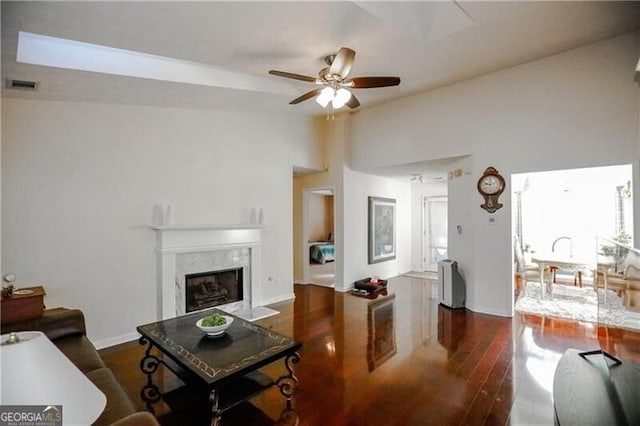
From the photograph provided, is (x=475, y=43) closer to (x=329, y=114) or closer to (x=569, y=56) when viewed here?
(x=569, y=56)

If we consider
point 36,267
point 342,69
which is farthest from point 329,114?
point 36,267

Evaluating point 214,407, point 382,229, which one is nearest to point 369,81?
point 214,407

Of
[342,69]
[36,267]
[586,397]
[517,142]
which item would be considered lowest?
[586,397]

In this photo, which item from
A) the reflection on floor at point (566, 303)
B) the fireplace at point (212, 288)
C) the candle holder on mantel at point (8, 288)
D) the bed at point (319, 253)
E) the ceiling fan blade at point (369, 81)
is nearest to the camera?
the candle holder on mantel at point (8, 288)

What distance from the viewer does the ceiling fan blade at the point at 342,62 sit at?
102 inches

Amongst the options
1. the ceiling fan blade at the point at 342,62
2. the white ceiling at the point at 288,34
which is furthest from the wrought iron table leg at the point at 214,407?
the white ceiling at the point at 288,34

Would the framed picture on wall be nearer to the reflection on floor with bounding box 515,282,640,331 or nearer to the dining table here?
the reflection on floor with bounding box 515,282,640,331

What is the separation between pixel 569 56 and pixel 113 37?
16.3ft

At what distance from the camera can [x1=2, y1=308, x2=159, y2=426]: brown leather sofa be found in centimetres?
158

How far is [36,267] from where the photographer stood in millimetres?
3016

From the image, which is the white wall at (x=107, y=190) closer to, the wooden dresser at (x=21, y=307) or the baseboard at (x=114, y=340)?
the baseboard at (x=114, y=340)

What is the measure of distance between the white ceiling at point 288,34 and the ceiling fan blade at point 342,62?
0.35m

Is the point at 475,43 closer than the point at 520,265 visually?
Yes

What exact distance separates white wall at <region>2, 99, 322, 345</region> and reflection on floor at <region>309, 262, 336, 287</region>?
251 cm
